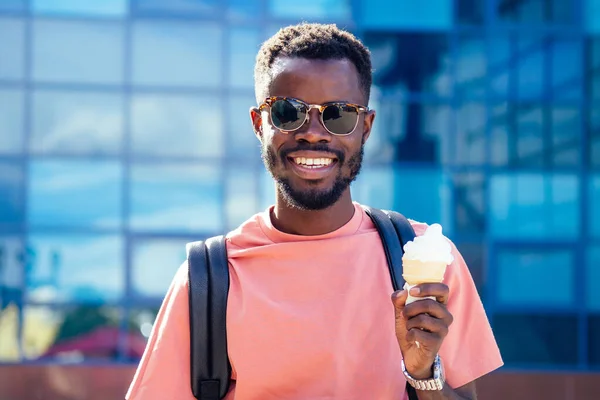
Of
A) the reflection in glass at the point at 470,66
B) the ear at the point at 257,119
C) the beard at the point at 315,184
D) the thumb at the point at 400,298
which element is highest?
the reflection in glass at the point at 470,66

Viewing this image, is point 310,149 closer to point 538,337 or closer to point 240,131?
point 240,131

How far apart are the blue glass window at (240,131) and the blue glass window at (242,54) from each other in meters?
0.21

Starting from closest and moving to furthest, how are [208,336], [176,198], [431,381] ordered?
[431,381] → [208,336] → [176,198]

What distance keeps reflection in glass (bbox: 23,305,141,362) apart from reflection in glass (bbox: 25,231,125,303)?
0.17 meters

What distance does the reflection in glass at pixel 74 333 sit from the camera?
10945 millimetres

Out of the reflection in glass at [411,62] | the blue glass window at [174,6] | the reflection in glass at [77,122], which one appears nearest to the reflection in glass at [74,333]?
the reflection in glass at [77,122]

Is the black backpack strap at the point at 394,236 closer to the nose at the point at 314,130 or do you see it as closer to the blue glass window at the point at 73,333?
the nose at the point at 314,130

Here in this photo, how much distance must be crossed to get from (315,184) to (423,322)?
1.96ft

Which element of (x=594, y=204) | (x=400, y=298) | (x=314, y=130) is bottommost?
(x=400, y=298)

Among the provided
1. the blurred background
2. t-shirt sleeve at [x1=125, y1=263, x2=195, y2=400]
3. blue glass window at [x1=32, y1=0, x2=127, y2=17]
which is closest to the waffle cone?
t-shirt sleeve at [x1=125, y1=263, x2=195, y2=400]

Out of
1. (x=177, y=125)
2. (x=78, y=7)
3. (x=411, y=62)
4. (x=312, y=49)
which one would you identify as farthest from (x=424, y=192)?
(x=312, y=49)

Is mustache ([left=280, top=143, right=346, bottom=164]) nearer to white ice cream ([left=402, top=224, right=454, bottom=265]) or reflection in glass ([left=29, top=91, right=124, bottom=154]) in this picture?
white ice cream ([left=402, top=224, right=454, bottom=265])

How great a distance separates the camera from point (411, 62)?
11398 millimetres

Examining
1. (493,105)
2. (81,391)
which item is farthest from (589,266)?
(81,391)
